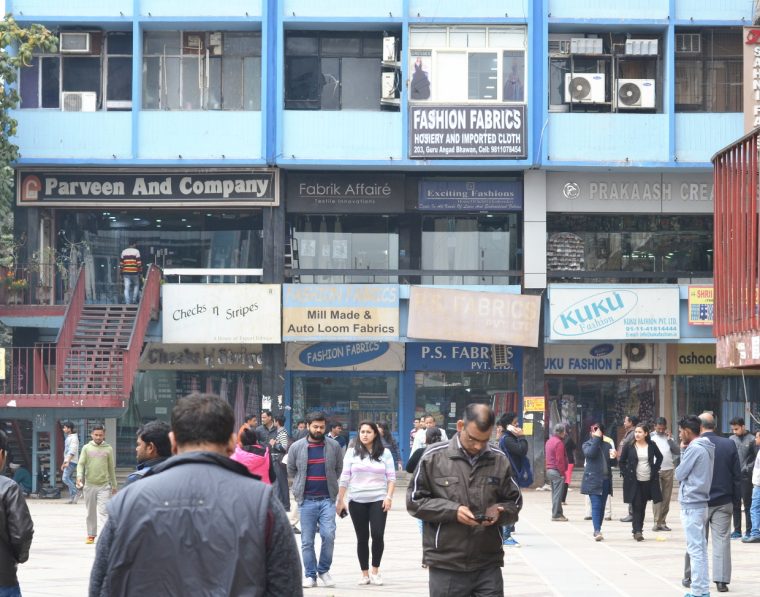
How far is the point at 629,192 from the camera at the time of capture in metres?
33.2

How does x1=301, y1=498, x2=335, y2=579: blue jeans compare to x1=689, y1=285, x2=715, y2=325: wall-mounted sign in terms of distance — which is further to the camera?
x1=689, y1=285, x2=715, y2=325: wall-mounted sign

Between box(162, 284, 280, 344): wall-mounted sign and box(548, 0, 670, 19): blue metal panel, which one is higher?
box(548, 0, 670, 19): blue metal panel

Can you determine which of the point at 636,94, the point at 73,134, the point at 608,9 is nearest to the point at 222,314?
the point at 73,134

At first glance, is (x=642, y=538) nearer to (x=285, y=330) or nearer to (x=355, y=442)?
(x=355, y=442)

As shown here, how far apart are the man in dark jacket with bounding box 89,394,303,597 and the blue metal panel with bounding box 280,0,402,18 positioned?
28.1 m

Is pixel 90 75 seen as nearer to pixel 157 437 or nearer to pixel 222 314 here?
pixel 222 314

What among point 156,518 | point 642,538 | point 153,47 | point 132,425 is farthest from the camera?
point 132,425

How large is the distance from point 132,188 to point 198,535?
1135 inches

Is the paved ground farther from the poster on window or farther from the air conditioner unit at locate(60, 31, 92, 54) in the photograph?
the air conditioner unit at locate(60, 31, 92, 54)

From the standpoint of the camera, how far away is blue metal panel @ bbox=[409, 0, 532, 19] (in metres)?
31.9

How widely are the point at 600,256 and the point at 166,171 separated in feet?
35.3

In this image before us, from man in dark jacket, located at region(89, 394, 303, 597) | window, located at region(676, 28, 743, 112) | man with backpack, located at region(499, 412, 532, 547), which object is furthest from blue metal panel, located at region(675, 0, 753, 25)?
man in dark jacket, located at region(89, 394, 303, 597)

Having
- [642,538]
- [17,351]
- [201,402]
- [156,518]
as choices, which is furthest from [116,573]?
[17,351]

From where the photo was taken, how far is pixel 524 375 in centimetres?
3325
